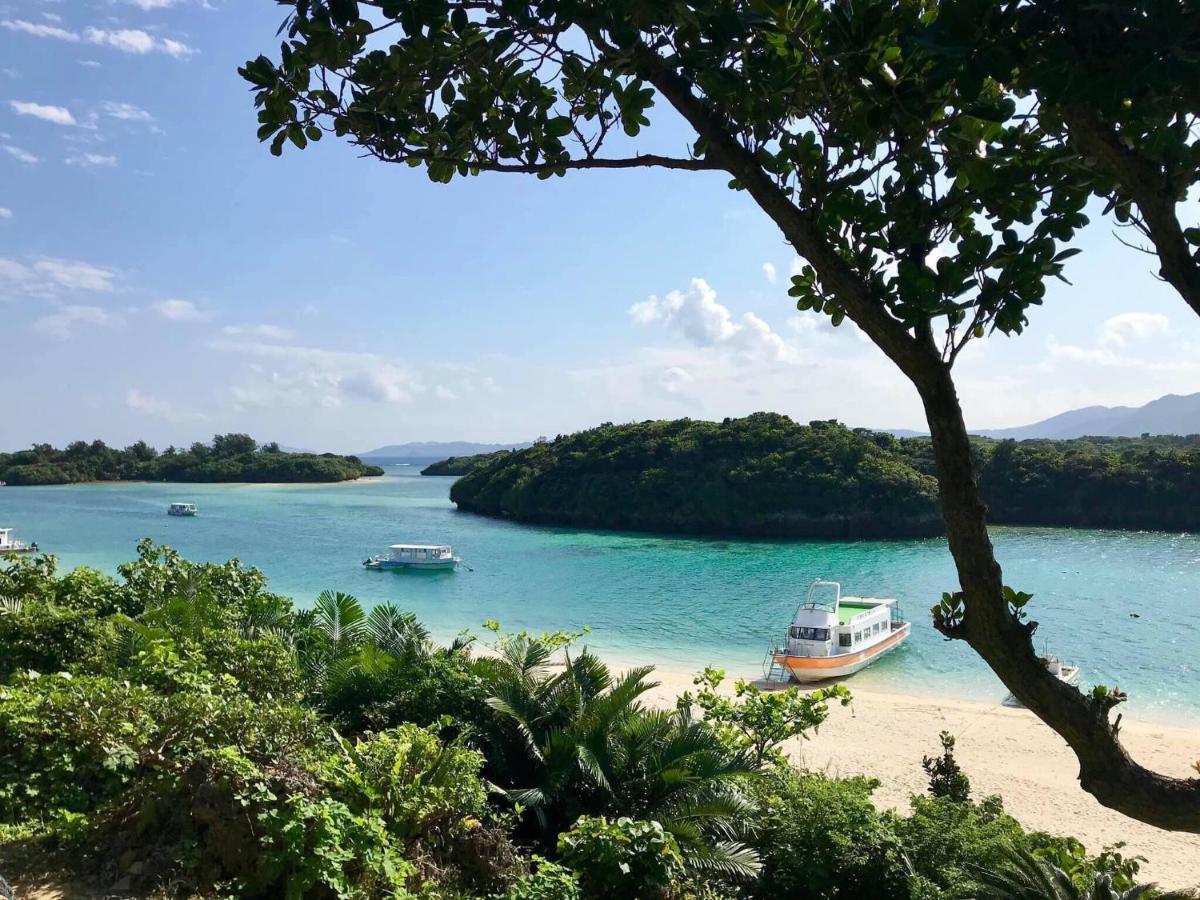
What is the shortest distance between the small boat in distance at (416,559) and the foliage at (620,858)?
35.7 metres

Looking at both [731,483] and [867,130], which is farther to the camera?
[731,483]

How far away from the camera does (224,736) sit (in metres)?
4.91

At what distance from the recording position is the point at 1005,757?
49.9ft

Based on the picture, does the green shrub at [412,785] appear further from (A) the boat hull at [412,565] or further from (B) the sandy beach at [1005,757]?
(A) the boat hull at [412,565]

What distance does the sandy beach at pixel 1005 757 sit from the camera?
11094 millimetres

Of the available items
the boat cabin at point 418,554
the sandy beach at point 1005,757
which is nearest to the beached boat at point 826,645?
the sandy beach at point 1005,757

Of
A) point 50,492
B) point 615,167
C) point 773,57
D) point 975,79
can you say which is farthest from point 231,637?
point 50,492

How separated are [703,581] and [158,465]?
11362 centimetres

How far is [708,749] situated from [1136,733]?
49.2ft

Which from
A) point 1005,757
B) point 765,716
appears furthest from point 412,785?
point 1005,757

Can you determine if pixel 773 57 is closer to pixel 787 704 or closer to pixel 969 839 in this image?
pixel 969 839

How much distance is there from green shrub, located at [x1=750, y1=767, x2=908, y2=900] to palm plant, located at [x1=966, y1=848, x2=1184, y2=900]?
0.56 metres

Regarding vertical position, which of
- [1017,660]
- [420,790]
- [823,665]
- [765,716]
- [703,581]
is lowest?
[703,581]

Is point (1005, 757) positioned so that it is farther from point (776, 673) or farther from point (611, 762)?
Result: point (611, 762)
